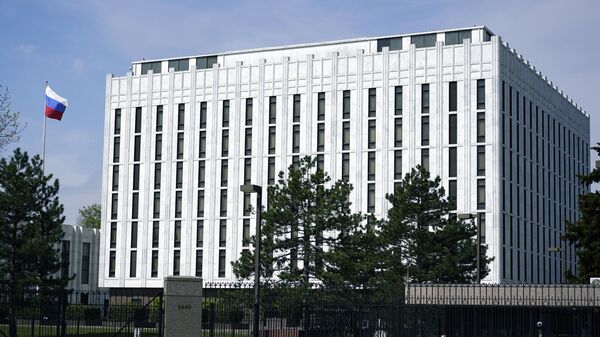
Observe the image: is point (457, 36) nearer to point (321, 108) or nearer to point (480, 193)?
point (321, 108)

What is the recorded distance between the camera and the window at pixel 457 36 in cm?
8538

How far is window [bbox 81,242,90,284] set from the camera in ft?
341

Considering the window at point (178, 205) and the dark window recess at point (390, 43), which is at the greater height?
the dark window recess at point (390, 43)

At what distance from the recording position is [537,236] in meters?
90.8

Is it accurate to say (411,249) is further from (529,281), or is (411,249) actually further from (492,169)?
(529,281)

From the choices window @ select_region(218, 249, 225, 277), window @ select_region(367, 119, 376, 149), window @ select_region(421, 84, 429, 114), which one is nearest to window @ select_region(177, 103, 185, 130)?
window @ select_region(218, 249, 225, 277)

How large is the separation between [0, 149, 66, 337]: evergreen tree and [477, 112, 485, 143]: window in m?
37.5

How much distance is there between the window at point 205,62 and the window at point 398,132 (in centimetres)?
2060

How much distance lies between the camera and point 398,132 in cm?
8450

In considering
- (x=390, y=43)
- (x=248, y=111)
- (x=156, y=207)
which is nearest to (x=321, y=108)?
(x=248, y=111)

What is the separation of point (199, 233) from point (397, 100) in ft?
71.2

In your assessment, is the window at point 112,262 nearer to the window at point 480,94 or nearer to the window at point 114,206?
the window at point 114,206

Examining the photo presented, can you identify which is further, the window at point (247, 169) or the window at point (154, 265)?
the window at point (154, 265)

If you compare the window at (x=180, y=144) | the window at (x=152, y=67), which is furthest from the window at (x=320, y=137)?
the window at (x=152, y=67)
